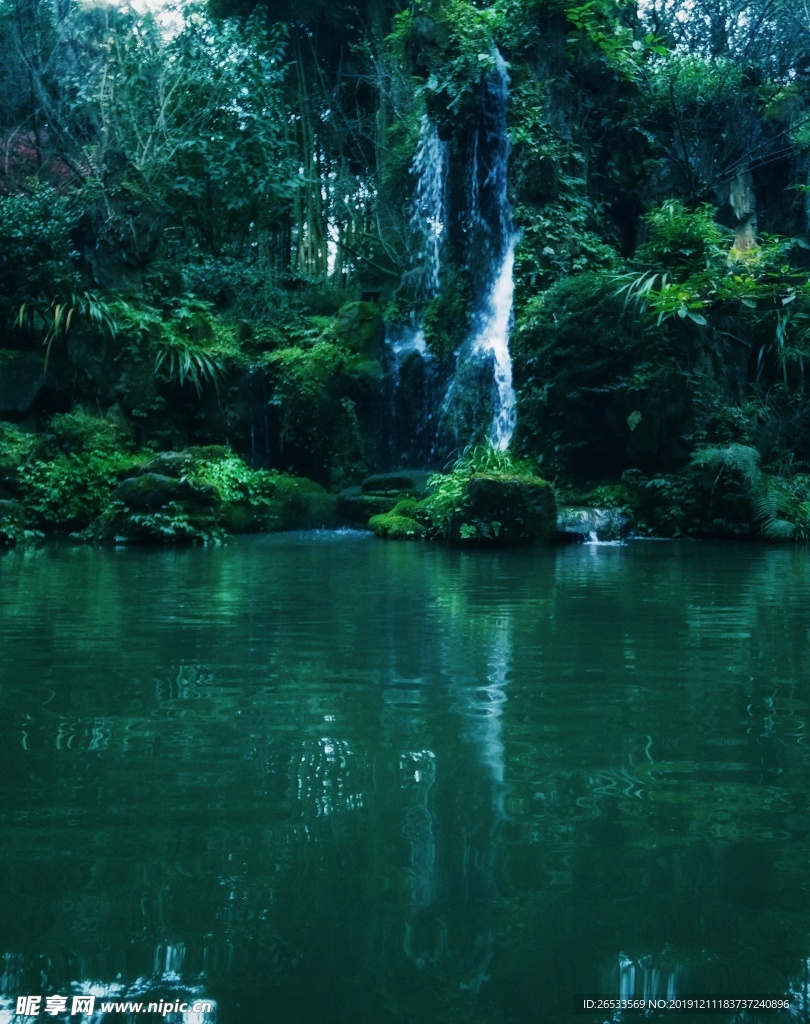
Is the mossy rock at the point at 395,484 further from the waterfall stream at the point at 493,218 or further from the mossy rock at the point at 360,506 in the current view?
the waterfall stream at the point at 493,218

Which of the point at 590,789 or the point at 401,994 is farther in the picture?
the point at 590,789

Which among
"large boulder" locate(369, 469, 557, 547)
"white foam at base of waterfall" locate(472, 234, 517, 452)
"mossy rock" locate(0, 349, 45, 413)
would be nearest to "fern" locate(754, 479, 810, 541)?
"large boulder" locate(369, 469, 557, 547)

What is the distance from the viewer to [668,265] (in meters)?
16.7

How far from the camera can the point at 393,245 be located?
81.3ft

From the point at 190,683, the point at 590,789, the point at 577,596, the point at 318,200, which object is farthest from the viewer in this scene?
the point at 318,200

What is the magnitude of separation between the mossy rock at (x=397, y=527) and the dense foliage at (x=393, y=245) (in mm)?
2964

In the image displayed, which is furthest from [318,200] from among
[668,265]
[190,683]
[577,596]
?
[190,683]

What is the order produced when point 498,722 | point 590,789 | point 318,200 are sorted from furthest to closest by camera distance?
1. point 318,200
2. point 498,722
3. point 590,789

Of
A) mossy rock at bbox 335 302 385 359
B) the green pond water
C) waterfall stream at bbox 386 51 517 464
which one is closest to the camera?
the green pond water

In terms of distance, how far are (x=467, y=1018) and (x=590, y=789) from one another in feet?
4.08

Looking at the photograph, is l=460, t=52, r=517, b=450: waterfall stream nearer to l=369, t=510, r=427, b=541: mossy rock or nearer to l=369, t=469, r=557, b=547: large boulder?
l=369, t=510, r=427, b=541: mossy rock

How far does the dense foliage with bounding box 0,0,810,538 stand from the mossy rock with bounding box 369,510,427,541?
9.73ft

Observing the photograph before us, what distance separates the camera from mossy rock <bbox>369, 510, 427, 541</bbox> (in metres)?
14.2

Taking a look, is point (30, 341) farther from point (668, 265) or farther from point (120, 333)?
point (668, 265)
